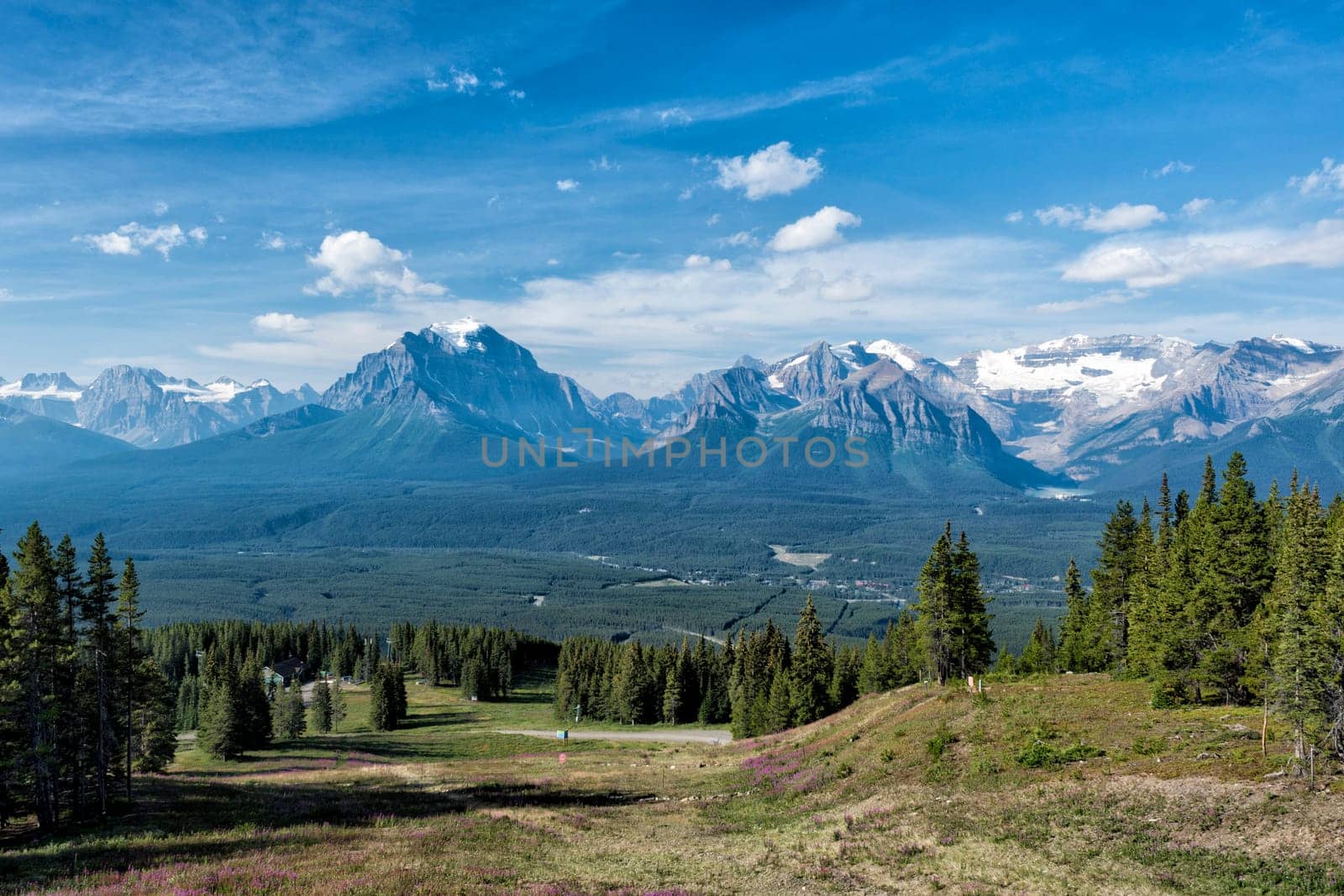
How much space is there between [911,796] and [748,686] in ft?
180

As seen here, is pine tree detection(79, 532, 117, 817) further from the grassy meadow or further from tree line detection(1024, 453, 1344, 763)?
tree line detection(1024, 453, 1344, 763)

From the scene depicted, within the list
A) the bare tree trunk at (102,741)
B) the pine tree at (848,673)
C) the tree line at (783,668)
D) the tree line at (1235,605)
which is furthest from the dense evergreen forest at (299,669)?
the tree line at (1235,605)

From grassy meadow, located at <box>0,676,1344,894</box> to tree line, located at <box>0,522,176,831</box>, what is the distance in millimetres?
3100

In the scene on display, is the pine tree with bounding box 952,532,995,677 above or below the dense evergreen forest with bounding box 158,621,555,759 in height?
above

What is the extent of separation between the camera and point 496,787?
49.2 metres

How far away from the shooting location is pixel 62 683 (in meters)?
39.8

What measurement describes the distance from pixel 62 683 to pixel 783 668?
70.3m

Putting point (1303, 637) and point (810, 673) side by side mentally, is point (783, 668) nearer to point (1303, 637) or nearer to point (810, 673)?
point (810, 673)

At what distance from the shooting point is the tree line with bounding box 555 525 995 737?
67.0 m

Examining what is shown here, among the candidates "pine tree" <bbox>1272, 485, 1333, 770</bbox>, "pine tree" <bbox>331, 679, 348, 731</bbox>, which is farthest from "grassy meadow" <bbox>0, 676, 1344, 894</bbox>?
"pine tree" <bbox>331, 679, 348, 731</bbox>

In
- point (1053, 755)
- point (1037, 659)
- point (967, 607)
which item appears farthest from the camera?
point (1037, 659)

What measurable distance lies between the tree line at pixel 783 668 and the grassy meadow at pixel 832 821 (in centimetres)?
1138

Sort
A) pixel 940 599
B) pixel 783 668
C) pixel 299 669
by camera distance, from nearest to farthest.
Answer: pixel 940 599 < pixel 783 668 < pixel 299 669

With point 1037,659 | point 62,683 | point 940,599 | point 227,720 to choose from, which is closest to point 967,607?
point 940,599
